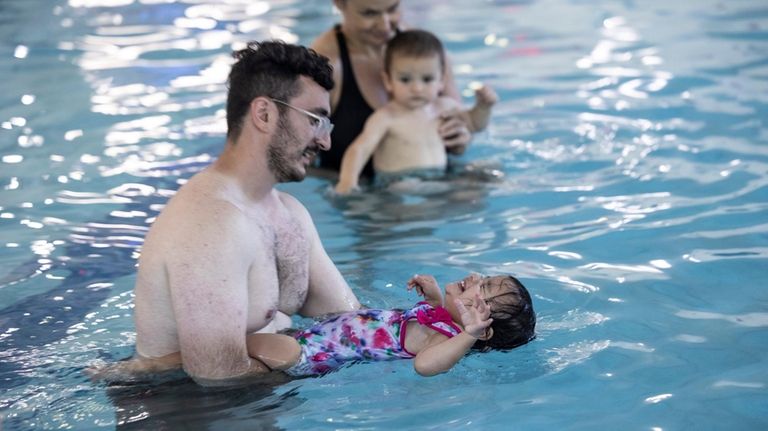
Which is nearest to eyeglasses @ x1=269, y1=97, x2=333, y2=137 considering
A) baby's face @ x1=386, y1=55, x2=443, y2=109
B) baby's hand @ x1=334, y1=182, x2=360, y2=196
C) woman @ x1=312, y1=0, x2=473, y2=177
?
baby's hand @ x1=334, y1=182, x2=360, y2=196

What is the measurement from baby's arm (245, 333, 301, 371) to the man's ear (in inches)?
28.8

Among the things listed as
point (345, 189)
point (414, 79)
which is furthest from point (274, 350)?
point (414, 79)

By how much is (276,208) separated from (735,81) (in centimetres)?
569

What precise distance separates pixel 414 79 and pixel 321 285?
2622 mm

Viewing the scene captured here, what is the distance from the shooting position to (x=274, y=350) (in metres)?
3.84

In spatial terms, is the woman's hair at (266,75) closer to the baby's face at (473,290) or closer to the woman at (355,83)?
the baby's face at (473,290)

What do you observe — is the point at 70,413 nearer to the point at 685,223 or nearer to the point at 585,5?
the point at 685,223

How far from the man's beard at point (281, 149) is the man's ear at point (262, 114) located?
0.04 m

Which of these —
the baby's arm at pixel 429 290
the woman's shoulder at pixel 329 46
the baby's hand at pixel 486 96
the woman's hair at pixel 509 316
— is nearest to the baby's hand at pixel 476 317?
the woman's hair at pixel 509 316

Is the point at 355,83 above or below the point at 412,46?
below

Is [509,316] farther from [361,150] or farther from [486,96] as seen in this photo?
[486,96]

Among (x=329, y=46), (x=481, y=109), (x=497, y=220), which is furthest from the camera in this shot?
(x=329, y=46)

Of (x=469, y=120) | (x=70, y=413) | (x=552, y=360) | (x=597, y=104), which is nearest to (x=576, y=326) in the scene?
(x=552, y=360)

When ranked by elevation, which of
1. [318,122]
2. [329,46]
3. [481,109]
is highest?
[329,46]
